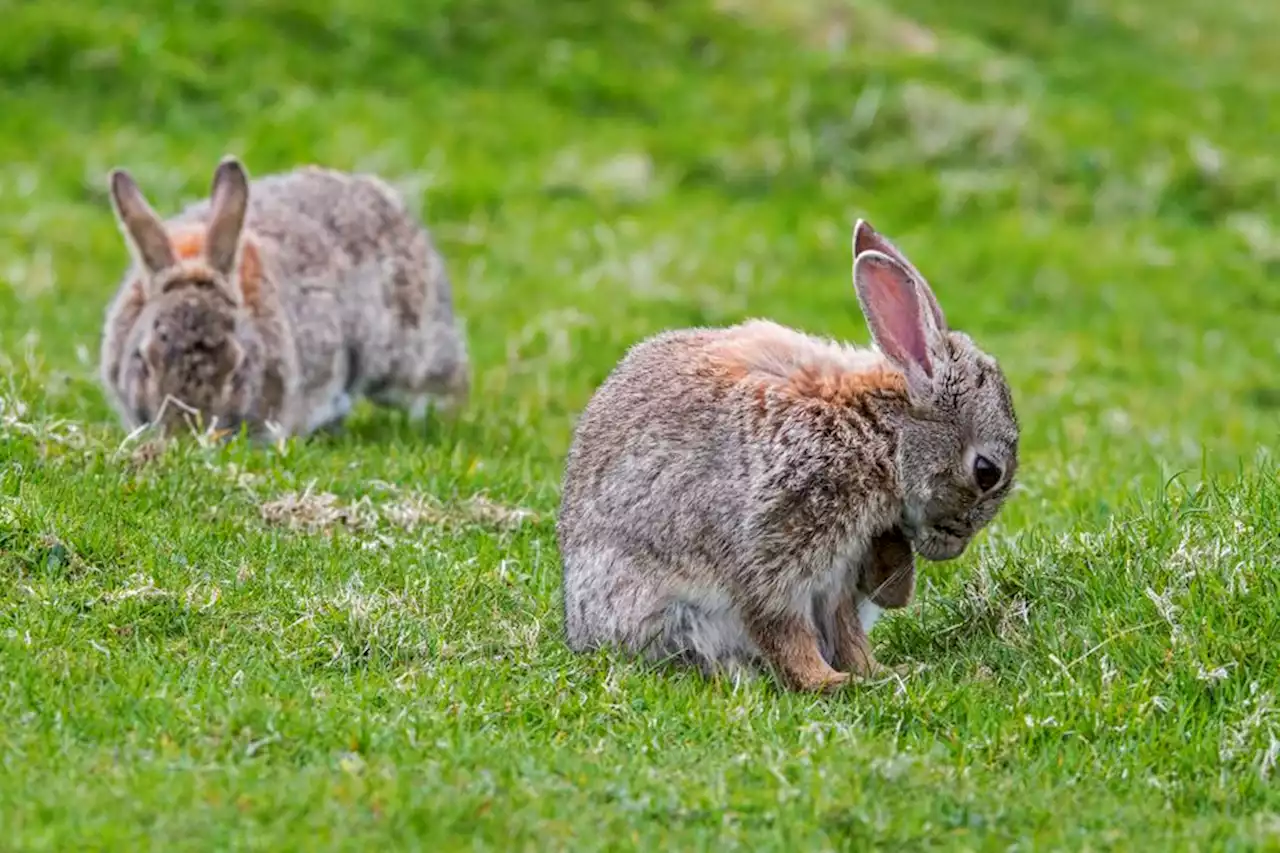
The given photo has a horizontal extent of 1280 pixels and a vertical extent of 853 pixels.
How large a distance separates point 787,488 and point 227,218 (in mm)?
5634

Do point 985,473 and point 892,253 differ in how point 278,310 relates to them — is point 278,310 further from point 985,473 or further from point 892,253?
point 985,473

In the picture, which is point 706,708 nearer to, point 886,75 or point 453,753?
point 453,753

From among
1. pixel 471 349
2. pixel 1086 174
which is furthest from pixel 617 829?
pixel 1086 174

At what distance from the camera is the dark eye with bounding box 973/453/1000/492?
768 centimetres

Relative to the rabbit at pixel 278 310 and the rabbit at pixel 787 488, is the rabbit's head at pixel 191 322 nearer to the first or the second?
the rabbit at pixel 278 310

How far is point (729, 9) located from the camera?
23.1 meters

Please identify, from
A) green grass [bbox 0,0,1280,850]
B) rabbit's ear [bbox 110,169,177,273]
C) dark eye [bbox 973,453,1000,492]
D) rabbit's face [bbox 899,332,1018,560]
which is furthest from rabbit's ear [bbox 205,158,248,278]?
dark eye [bbox 973,453,1000,492]

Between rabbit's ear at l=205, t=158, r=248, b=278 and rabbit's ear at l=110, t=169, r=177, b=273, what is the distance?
10.2 inches

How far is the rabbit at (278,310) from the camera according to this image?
11.3m

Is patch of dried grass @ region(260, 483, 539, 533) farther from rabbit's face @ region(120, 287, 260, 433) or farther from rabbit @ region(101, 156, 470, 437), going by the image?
rabbit's face @ region(120, 287, 260, 433)

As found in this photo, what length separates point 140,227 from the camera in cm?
1177

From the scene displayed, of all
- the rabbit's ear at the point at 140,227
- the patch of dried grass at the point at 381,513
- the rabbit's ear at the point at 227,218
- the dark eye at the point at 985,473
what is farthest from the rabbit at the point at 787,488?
the rabbit's ear at the point at 140,227

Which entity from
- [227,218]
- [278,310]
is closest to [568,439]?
[278,310]

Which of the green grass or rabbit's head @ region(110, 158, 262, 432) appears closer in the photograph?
the green grass
